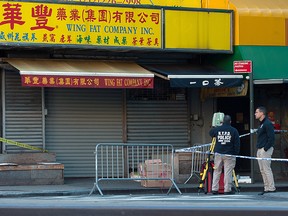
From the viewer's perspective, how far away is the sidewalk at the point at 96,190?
1448 centimetres

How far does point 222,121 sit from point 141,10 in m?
3.78

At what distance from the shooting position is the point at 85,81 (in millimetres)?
15555

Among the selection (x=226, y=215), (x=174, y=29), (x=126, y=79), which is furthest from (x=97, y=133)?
(x=226, y=215)

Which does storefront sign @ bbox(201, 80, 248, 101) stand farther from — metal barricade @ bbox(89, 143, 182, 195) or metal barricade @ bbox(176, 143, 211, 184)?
metal barricade @ bbox(89, 143, 182, 195)

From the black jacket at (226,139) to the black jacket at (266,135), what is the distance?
0.51m

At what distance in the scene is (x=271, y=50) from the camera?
16672 millimetres

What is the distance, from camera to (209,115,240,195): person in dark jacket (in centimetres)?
1404

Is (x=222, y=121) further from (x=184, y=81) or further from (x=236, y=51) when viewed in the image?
(x=236, y=51)

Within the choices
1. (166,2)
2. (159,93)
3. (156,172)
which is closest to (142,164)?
(156,172)

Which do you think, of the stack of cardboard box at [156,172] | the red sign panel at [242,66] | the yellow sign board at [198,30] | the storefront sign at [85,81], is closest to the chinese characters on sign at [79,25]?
the yellow sign board at [198,30]

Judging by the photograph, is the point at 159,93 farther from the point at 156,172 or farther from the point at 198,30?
the point at 156,172

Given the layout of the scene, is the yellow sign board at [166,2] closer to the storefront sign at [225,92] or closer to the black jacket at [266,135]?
the storefront sign at [225,92]

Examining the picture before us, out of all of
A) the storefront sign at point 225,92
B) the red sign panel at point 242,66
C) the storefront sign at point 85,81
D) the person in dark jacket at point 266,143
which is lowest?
the person in dark jacket at point 266,143

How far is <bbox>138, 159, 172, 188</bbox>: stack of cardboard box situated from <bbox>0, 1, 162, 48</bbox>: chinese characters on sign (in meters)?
3.09
